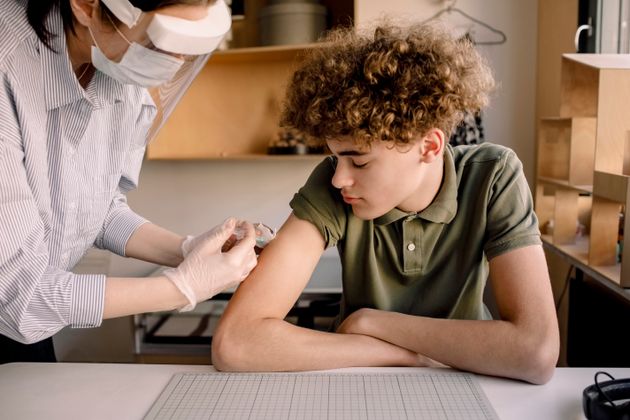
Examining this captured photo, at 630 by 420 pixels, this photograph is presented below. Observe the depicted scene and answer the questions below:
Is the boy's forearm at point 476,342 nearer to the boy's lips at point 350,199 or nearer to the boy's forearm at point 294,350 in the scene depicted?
the boy's forearm at point 294,350

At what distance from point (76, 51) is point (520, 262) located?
91cm

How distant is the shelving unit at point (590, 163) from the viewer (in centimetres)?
143

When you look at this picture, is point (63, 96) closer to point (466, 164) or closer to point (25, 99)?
point (25, 99)

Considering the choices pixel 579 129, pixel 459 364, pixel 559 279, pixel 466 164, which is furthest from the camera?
pixel 559 279

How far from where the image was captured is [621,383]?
32.2 inches

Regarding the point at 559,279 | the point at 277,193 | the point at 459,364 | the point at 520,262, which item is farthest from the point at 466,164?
the point at 277,193

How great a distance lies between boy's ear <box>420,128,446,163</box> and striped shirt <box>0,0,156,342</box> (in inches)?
24.7

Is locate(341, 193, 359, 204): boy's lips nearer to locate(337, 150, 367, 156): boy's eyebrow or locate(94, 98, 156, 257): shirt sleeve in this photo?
locate(337, 150, 367, 156): boy's eyebrow

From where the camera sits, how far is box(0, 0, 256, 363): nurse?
84 centimetres

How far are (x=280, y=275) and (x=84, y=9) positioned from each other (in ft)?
1.92

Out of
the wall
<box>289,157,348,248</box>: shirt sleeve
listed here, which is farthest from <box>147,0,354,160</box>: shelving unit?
<box>289,157,348,248</box>: shirt sleeve

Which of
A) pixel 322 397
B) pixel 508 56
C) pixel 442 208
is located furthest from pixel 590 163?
pixel 322 397

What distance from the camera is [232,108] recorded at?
252 centimetres

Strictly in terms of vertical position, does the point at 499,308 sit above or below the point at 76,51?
below
